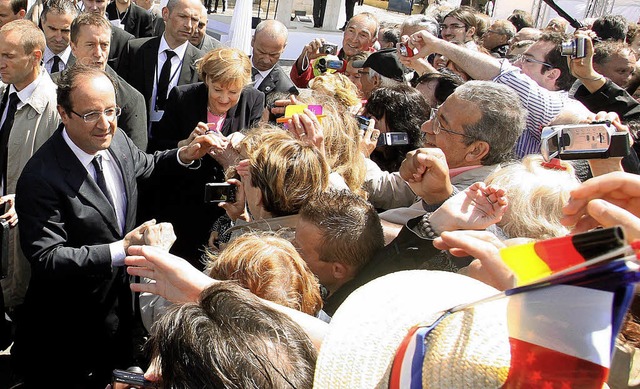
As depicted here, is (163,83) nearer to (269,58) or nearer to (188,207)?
(269,58)

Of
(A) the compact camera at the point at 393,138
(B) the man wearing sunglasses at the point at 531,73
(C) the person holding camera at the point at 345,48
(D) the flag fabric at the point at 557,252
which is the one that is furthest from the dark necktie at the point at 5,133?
(D) the flag fabric at the point at 557,252

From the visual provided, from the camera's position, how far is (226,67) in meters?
3.45

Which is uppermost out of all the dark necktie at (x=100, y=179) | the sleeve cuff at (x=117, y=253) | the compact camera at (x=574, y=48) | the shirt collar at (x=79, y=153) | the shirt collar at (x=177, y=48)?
the compact camera at (x=574, y=48)

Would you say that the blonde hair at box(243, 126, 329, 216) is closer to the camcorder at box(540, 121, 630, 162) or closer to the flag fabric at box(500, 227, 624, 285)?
the camcorder at box(540, 121, 630, 162)

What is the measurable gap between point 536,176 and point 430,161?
1.24 feet

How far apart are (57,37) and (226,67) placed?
1.82 m

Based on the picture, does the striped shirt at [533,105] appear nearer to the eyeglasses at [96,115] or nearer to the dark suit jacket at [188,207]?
the dark suit jacket at [188,207]

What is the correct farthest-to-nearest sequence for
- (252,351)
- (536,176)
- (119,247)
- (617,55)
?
(617,55), (119,247), (536,176), (252,351)

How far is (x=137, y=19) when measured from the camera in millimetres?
6898

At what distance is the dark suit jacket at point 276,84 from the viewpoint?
458 cm

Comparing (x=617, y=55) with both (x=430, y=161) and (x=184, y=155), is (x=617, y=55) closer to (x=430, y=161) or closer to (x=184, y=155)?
(x=430, y=161)

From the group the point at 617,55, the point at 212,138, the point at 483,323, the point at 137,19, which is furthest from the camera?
the point at 137,19

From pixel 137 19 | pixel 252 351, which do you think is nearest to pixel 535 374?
pixel 252 351

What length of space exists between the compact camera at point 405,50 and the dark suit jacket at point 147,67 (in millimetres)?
1514
